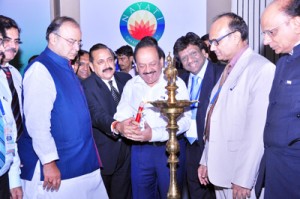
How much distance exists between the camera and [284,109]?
175cm

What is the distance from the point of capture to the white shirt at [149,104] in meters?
2.49

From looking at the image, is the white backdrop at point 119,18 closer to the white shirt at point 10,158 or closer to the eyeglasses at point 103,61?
the eyeglasses at point 103,61

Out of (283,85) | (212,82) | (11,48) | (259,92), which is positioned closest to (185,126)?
(212,82)

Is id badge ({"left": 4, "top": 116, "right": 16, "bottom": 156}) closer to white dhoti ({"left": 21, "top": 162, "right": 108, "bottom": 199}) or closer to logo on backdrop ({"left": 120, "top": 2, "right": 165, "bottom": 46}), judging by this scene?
white dhoti ({"left": 21, "top": 162, "right": 108, "bottom": 199})

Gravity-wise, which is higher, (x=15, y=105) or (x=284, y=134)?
(x=15, y=105)

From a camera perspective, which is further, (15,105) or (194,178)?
(194,178)

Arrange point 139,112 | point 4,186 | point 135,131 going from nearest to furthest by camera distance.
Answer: point 4,186
point 139,112
point 135,131

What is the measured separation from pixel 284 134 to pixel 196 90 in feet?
3.70

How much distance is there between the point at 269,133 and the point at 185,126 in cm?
76

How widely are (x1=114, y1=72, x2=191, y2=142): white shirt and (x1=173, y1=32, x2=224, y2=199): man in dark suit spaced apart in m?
0.18

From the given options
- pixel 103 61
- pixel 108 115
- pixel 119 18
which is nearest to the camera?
pixel 108 115

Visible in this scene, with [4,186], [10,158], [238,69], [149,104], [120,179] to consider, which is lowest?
[120,179]

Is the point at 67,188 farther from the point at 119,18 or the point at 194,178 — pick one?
the point at 119,18

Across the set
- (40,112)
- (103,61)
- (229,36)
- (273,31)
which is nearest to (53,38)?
(40,112)
